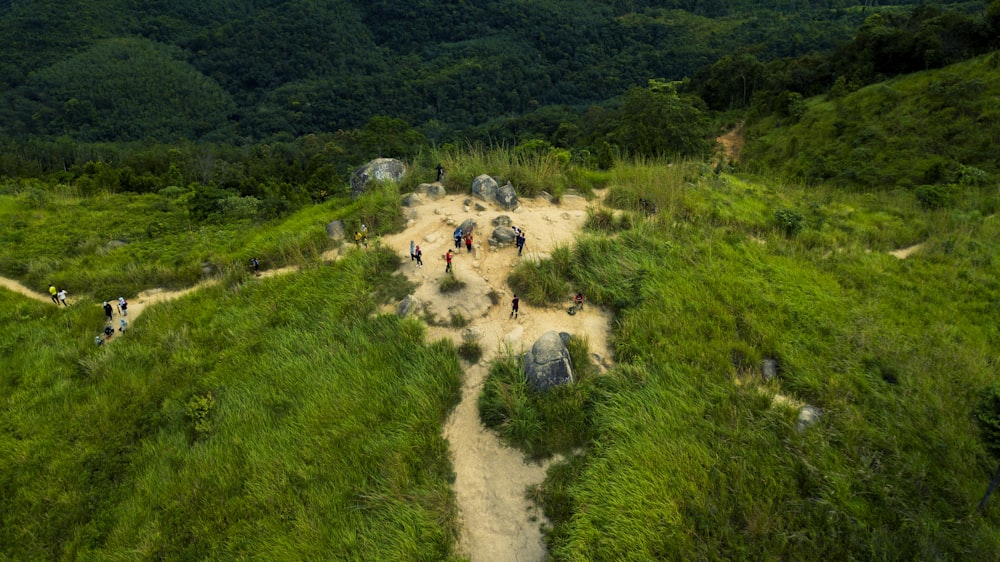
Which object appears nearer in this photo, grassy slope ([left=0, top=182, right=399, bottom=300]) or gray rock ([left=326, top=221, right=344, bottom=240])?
grassy slope ([left=0, top=182, right=399, bottom=300])

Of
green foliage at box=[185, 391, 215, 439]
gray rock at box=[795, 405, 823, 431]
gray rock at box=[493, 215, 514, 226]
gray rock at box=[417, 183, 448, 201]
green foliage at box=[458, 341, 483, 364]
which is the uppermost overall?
gray rock at box=[493, 215, 514, 226]

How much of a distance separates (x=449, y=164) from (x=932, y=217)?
15725mm

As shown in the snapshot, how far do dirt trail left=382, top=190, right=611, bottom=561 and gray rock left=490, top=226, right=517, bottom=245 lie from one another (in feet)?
0.73

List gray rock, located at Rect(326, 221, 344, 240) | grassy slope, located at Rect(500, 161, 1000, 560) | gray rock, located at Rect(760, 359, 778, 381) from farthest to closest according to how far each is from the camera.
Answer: gray rock, located at Rect(326, 221, 344, 240) < gray rock, located at Rect(760, 359, 778, 381) < grassy slope, located at Rect(500, 161, 1000, 560)

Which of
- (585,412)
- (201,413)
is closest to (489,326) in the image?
(585,412)

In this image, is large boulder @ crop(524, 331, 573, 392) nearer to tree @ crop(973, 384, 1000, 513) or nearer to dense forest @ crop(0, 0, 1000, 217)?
tree @ crop(973, 384, 1000, 513)

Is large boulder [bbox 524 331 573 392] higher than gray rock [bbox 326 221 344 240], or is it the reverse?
large boulder [bbox 524 331 573 392]

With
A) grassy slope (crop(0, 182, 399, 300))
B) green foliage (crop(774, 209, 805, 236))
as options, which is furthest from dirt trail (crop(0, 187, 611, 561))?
green foliage (crop(774, 209, 805, 236))

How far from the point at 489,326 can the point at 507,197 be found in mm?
5402

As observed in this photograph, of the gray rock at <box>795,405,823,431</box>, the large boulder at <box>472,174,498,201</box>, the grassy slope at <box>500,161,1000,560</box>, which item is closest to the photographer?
the grassy slope at <box>500,161,1000,560</box>

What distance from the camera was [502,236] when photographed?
11648 millimetres

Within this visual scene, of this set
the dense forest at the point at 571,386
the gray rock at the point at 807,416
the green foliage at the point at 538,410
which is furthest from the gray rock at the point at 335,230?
the gray rock at the point at 807,416

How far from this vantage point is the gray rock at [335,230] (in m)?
13.2

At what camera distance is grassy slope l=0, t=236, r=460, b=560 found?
6.28 meters
